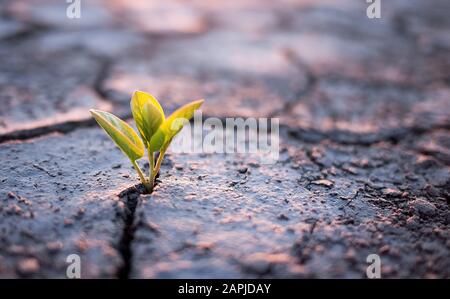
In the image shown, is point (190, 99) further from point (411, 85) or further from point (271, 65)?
point (411, 85)

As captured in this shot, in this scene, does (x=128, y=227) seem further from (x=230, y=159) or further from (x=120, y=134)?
(x=230, y=159)

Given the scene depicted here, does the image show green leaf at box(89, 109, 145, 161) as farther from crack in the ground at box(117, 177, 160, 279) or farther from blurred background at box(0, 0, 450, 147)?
blurred background at box(0, 0, 450, 147)

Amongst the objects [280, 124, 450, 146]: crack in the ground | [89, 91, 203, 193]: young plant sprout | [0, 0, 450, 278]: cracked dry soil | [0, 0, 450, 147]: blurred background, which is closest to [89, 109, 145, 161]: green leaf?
[89, 91, 203, 193]: young plant sprout

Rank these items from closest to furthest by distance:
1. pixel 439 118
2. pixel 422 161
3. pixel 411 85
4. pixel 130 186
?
pixel 130 186
pixel 422 161
pixel 439 118
pixel 411 85

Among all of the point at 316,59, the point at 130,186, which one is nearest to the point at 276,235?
the point at 130,186

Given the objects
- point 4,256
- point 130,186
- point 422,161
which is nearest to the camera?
point 4,256

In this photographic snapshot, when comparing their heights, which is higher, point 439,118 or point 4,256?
point 439,118

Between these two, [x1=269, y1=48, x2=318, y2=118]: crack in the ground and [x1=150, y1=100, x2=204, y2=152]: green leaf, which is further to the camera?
[x1=269, y1=48, x2=318, y2=118]: crack in the ground

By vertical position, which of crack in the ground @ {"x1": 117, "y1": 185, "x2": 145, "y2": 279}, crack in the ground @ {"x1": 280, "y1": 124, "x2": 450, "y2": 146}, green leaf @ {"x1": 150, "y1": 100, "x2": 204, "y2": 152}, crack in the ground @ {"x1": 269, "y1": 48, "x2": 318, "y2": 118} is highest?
crack in the ground @ {"x1": 269, "y1": 48, "x2": 318, "y2": 118}
